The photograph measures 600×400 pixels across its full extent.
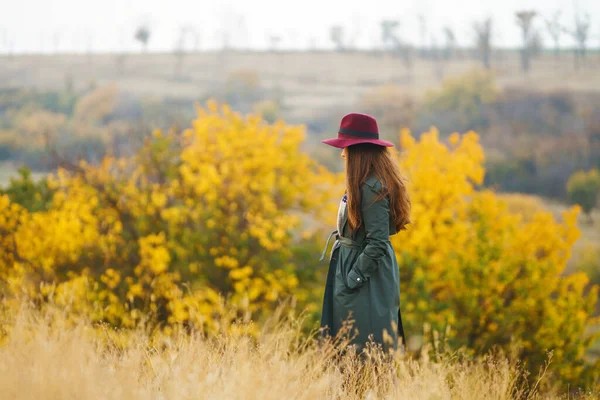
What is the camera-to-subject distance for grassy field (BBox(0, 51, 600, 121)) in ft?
182

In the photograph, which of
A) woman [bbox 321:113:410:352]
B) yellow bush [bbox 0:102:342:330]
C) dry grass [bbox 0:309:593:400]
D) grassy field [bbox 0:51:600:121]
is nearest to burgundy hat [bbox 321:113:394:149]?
woman [bbox 321:113:410:352]

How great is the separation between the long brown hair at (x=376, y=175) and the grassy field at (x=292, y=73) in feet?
161

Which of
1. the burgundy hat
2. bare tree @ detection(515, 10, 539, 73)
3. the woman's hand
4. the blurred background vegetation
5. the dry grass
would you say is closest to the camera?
the dry grass

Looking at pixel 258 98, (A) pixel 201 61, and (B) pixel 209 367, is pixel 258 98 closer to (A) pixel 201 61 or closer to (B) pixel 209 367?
(A) pixel 201 61

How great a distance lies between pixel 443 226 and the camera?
13836 mm

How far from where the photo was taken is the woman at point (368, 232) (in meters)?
3.46

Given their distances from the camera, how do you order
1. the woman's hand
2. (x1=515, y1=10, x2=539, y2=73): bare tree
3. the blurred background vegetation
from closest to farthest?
the woman's hand
the blurred background vegetation
(x1=515, y1=10, x2=539, y2=73): bare tree

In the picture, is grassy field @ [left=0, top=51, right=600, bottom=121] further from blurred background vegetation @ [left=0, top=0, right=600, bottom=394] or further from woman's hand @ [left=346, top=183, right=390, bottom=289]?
woman's hand @ [left=346, top=183, right=390, bottom=289]

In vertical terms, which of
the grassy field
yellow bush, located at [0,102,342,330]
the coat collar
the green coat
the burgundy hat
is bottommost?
yellow bush, located at [0,102,342,330]

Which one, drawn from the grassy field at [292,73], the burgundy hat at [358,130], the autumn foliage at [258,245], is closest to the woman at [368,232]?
the burgundy hat at [358,130]

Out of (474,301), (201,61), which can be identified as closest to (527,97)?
(201,61)

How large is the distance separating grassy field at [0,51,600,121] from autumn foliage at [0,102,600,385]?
38724 mm

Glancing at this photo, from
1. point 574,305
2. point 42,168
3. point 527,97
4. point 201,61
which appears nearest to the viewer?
point 574,305

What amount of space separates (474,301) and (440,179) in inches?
152
